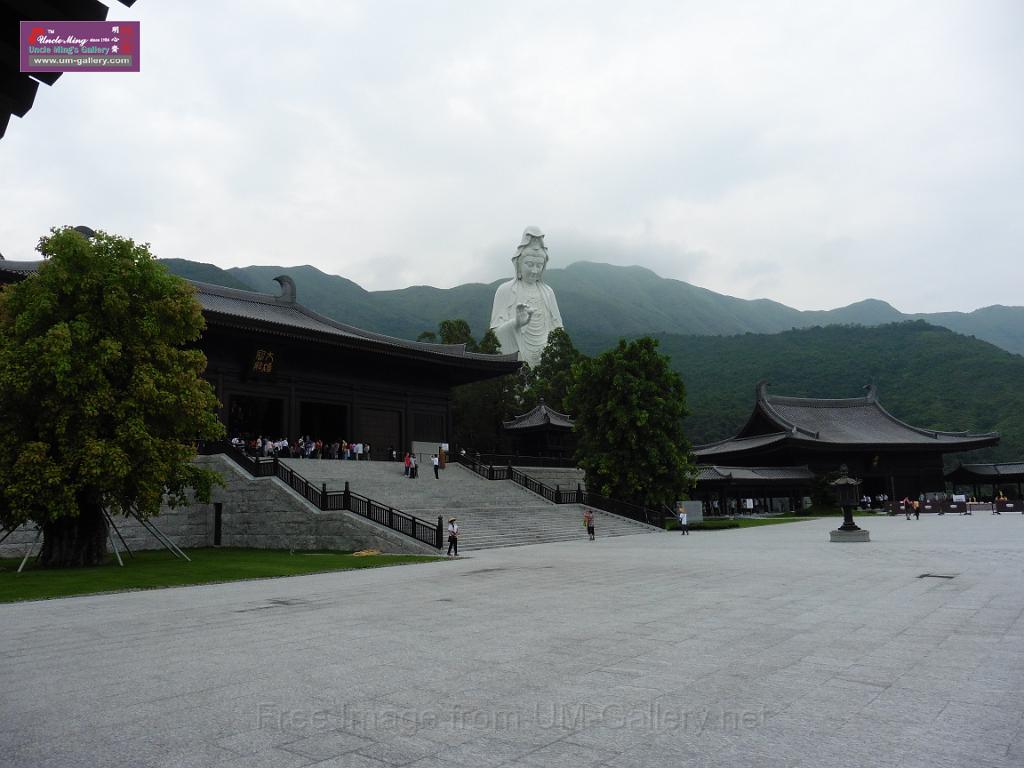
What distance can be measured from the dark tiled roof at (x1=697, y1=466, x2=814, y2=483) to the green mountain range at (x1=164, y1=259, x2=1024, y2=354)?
61950mm

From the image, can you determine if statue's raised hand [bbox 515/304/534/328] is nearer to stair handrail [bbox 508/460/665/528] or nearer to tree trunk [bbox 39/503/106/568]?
stair handrail [bbox 508/460/665/528]

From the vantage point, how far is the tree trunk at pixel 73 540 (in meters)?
16.2

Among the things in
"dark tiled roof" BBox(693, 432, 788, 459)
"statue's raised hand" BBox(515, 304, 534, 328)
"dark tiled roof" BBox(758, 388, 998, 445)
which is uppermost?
"statue's raised hand" BBox(515, 304, 534, 328)

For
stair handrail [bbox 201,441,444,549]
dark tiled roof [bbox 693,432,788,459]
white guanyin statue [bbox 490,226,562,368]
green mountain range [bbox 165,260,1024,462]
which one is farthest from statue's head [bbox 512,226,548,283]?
stair handrail [bbox 201,441,444,549]

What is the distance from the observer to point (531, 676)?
561 cm

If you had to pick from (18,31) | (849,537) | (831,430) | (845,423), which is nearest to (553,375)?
(831,430)

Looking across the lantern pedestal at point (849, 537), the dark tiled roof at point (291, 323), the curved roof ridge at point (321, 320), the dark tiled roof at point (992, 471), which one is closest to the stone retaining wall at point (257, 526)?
the dark tiled roof at point (291, 323)

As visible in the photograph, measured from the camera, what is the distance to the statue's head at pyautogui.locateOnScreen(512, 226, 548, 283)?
220ft

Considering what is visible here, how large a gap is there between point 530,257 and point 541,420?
30363 mm

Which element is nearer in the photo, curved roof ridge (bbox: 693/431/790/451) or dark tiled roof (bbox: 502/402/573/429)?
dark tiled roof (bbox: 502/402/573/429)

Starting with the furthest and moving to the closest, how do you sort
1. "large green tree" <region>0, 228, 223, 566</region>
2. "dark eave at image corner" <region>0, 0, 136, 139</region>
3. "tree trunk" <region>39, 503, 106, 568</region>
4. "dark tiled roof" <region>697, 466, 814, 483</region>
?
"dark tiled roof" <region>697, 466, 814, 483</region> < "tree trunk" <region>39, 503, 106, 568</region> < "large green tree" <region>0, 228, 223, 566</region> < "dark eave at image corner" <region>0, 0, 136, 139</region>

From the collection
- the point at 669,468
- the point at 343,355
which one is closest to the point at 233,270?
the point at 343,355

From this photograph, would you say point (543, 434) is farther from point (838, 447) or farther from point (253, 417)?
point (838, 447)

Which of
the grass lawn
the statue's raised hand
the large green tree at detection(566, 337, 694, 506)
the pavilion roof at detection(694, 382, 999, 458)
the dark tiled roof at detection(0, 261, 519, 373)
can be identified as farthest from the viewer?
the statue's raised hand
